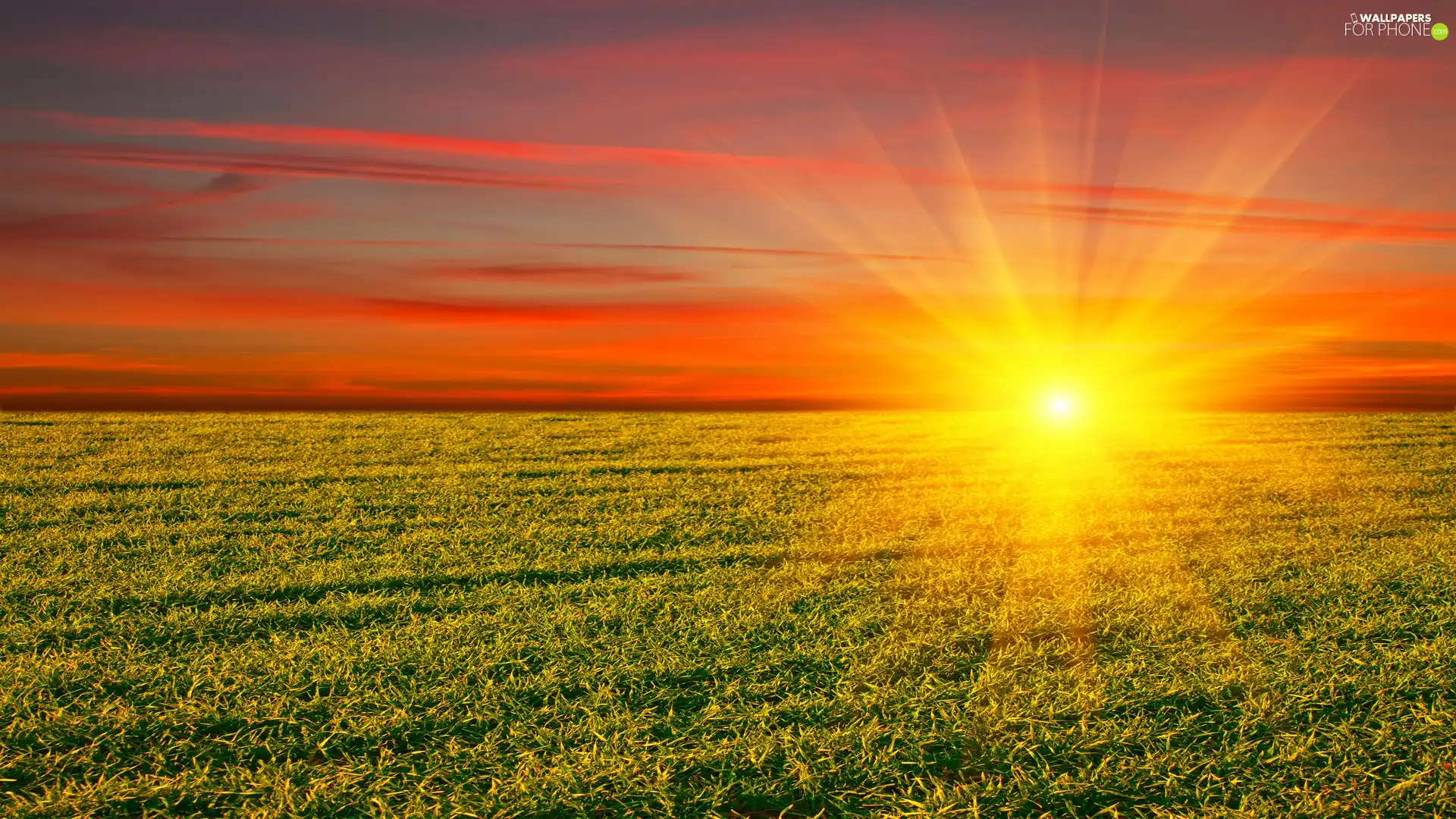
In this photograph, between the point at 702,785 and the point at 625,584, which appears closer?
the point at 702,785

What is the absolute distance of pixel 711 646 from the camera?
151 inches

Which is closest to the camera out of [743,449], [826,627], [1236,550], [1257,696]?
[1257,696]

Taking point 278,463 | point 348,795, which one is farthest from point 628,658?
point 278,463

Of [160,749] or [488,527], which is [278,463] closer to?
[488,527]

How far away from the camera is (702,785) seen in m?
2.82

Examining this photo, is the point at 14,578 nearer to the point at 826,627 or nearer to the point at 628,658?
the point at 628,658

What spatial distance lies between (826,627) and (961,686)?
2.49 feet

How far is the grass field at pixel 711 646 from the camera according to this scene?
2.84m

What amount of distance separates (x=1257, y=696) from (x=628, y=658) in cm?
237

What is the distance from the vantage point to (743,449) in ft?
32.1

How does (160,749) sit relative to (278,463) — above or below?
below

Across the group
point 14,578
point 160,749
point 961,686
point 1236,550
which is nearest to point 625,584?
point 961,686

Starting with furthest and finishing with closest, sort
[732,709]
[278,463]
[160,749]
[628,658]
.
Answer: [278,463]
[628,658]
[732,709]
[160,749]

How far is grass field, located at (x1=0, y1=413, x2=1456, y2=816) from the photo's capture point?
9.32 feet
